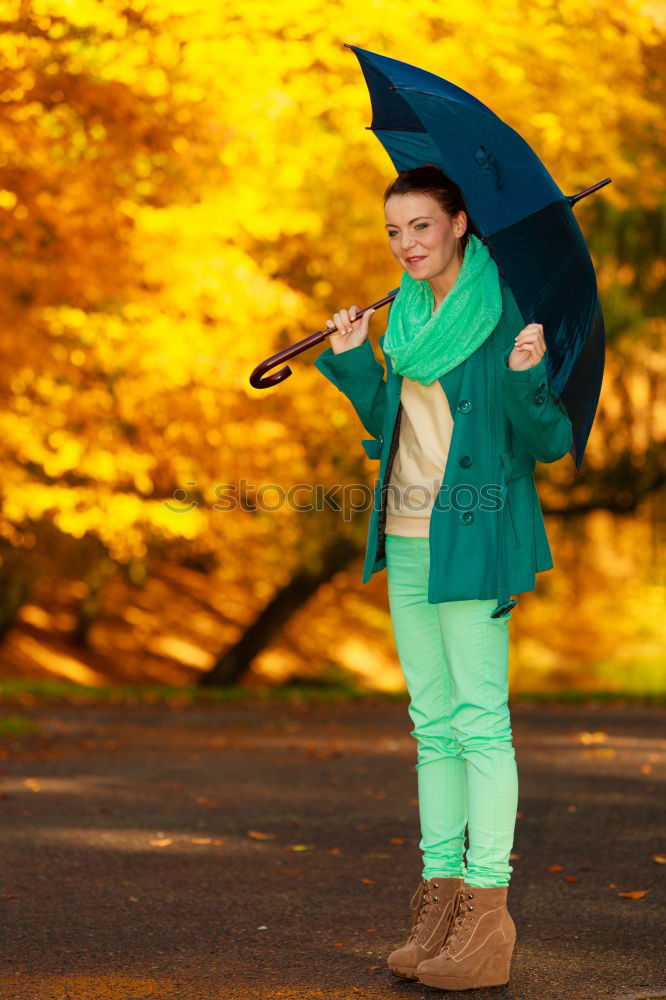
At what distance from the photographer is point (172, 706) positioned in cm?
1195

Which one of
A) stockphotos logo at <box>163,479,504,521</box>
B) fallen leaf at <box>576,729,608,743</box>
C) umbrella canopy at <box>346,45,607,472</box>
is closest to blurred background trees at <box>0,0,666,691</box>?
stockphotos logo at <box>163,479,504,521</box>

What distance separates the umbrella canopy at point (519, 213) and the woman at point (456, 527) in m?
0.09

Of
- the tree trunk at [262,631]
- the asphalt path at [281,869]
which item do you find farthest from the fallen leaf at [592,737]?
the tree trunk at [262,631]

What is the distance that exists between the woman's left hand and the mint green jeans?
516mm

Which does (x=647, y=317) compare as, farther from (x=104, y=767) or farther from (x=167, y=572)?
(x=167, y=572)

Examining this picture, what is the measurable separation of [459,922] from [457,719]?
50cm

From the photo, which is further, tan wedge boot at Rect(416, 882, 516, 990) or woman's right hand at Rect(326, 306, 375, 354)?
woman's right hand at Rect(326, 306, 375, 354)

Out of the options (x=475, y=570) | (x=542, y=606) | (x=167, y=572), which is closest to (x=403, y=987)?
(x=475, y=570)

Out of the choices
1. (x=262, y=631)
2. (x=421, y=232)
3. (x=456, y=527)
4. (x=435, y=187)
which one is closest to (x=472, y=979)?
(x=456, y=527)

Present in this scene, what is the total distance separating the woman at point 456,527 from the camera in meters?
3.27

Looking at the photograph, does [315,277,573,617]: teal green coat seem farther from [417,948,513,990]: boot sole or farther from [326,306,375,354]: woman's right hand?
[417,948,513,990]: boot sole

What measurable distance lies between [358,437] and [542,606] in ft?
18.1

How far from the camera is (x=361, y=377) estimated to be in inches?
141

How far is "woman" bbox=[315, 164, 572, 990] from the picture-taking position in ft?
10.7
